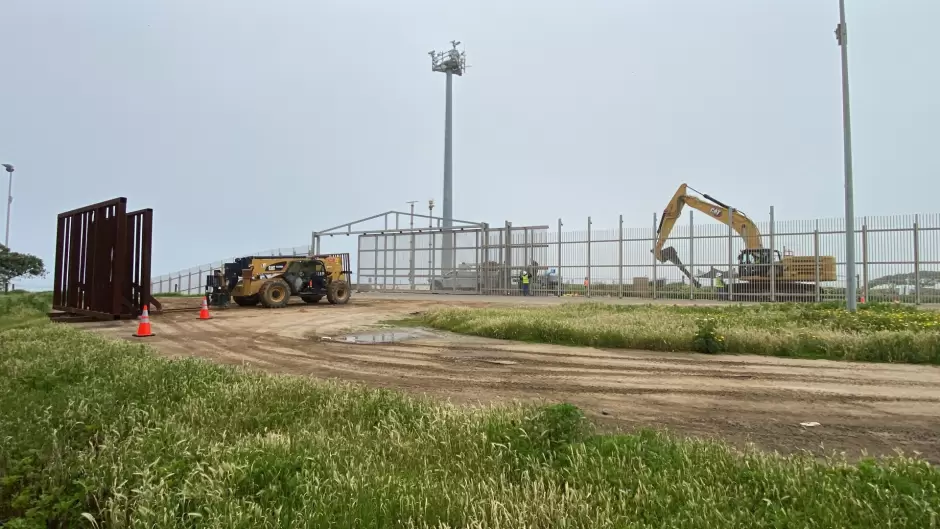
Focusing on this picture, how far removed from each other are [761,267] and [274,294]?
19.9 metres

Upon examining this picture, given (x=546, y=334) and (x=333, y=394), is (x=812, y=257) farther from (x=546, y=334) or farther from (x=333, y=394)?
(x=333, y=394)

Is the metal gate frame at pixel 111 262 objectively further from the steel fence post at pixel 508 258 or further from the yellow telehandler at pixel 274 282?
the steel fence post at pixel 508 258

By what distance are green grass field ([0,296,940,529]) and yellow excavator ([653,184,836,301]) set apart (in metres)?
20.9

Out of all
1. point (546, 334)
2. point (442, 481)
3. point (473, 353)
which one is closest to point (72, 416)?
point (442, 481)

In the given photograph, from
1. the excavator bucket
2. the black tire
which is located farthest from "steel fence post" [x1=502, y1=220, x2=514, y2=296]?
the black tire

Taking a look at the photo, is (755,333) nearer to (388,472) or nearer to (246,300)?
(388,472)

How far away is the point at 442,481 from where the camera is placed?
3.26 metres

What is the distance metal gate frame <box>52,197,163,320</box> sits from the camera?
1478 centimetres

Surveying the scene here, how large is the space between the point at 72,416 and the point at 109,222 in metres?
12.7

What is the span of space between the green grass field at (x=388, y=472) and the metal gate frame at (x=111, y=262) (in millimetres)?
10908

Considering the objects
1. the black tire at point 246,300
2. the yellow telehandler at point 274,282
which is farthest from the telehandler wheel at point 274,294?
the black tire at point 246,300

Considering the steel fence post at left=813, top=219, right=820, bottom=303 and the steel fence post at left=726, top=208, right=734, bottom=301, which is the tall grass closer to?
the steel fence post at left=726, top=208, right=734, bottom=301

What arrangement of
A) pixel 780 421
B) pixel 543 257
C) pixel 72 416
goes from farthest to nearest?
pixel 543 257 → pixel 780 421 → pixel 72 416

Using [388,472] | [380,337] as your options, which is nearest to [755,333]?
[380,337]
